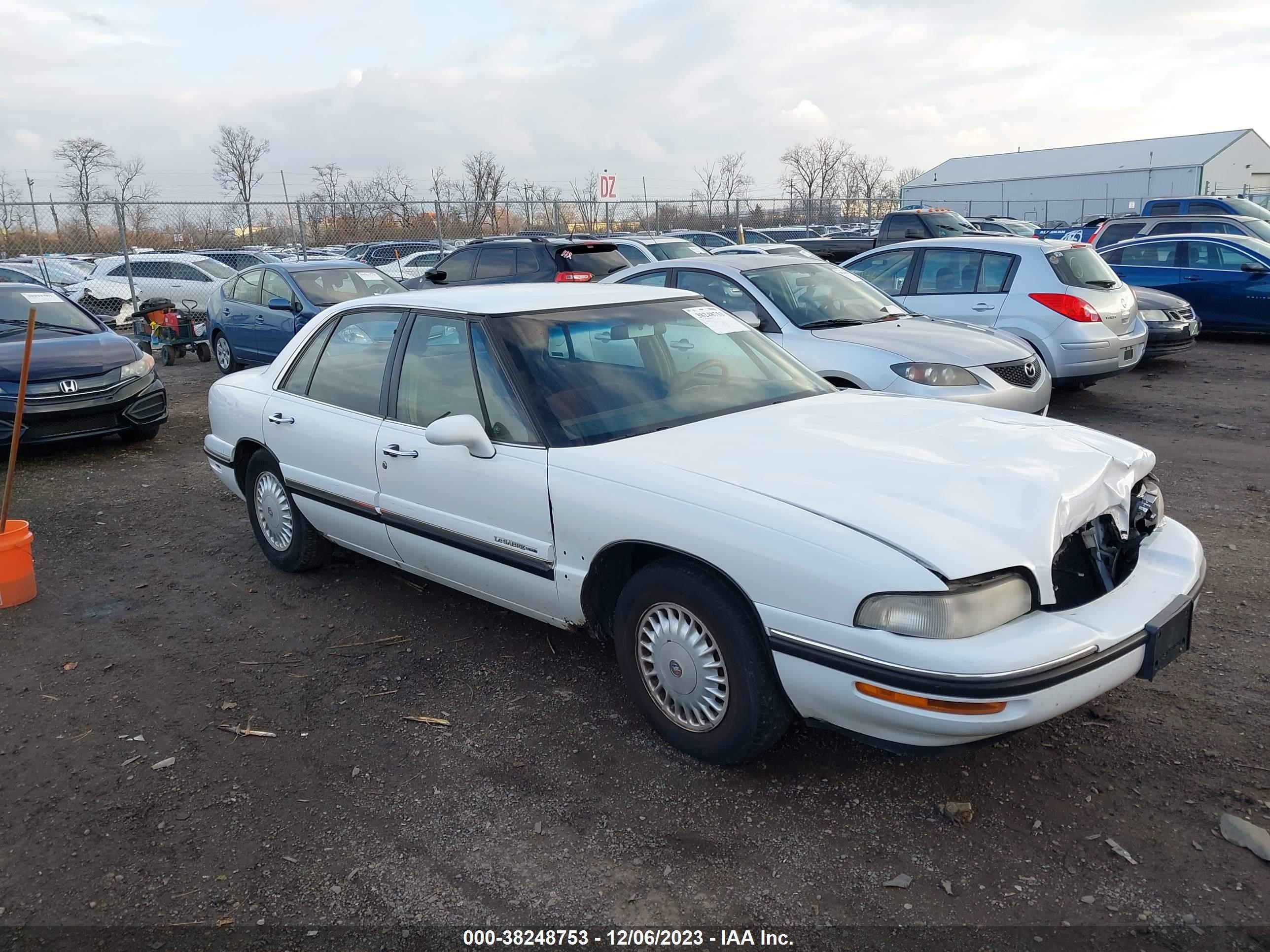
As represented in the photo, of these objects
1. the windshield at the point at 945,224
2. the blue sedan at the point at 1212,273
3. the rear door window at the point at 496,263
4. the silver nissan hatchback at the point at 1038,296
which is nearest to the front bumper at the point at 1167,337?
the silver nissan hatchback at the point at 1038,296

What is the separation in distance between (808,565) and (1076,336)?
23.5 ft

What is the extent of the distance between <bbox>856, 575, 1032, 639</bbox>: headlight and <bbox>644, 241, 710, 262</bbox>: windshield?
12.9 meters

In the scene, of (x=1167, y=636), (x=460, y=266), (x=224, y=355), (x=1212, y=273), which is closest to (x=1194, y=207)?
(x=1212, y=273)

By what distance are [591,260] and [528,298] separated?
8.36 meters

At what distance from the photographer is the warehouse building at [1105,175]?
56.1m

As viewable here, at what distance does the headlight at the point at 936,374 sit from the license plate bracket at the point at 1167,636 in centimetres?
348

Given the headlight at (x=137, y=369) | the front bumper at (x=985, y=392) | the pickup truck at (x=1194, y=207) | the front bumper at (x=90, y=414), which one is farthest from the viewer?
the pickup truck at (x=1194, y=207)

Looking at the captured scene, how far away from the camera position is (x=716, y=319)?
4520 mm

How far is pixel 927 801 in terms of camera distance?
122 inches

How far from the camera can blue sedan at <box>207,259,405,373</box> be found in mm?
11836

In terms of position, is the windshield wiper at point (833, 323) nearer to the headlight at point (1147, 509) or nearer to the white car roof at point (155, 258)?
the headlight at point (1147, 509)

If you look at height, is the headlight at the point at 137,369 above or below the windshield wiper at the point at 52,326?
below

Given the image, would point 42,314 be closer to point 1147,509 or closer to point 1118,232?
point 1147,509

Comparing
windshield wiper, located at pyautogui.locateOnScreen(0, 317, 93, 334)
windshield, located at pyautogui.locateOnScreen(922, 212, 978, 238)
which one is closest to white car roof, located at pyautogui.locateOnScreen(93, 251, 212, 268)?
windshield wiper, located at pyautogui.locateOnScreen(0, 317, 93, 334)
